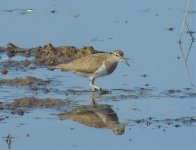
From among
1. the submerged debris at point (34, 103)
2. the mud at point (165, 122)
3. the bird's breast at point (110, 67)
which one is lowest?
the mud at point (165, 122)

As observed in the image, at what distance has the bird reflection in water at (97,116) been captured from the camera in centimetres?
1323

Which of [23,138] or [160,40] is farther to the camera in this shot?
[160,40]

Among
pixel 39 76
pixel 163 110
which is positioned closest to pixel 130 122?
pixel 163 110

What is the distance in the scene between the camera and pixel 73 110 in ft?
45.8

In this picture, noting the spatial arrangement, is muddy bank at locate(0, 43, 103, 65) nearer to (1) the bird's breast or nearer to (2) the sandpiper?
(2) the sandpiper

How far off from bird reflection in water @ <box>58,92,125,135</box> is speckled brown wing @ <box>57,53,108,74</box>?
1.25 m

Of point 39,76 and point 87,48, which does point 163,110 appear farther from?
point 87,48

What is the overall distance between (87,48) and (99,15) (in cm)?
383

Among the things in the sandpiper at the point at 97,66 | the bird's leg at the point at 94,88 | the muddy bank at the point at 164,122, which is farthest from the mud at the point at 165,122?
the sandpiper at the point at 97,66

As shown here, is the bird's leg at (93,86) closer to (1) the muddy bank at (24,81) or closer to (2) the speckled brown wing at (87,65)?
(2) the speckled brown wing at (87,65)

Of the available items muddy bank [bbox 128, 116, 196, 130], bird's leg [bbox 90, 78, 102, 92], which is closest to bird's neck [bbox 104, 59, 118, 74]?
bird's leg [bbox 90, 78, 102, 92]

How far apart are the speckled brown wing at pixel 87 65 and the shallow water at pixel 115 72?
0.92 ft

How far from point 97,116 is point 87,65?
6.46 ft

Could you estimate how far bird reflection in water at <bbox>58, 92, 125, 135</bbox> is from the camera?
43.4ft
